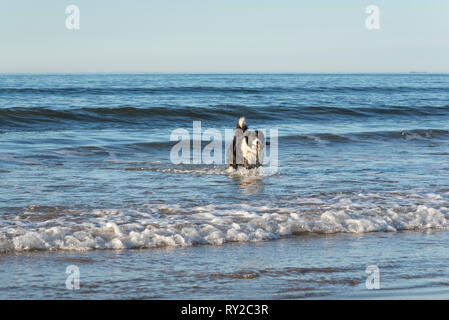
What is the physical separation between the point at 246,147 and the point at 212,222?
431cm

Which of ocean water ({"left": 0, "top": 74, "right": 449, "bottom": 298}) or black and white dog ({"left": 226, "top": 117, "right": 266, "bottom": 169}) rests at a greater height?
black and white dog ({"left": 226, "top": 117, "right": 266, "bottom": 169})

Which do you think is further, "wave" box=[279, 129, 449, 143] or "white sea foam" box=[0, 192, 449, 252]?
"wave" box=[279, 129, 449, 143]

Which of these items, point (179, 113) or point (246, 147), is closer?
point (246, 147)

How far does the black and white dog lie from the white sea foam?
2.56 meters

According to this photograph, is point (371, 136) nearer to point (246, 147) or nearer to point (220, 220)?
point (246, 147)

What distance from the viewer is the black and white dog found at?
1235cm

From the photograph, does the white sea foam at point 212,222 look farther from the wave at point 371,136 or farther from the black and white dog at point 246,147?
the wave at point 371,136

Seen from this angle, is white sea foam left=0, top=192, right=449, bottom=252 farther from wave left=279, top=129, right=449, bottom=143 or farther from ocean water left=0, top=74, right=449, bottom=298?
wave left=279, top=129, right=449, bottom=143

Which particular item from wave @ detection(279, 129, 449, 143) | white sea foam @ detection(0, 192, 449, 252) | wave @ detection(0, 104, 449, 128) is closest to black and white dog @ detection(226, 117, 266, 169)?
white sea foam @ detection(0, 192, 449, 252)

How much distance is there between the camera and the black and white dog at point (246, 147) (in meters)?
12.4

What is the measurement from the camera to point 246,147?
12.5 meters

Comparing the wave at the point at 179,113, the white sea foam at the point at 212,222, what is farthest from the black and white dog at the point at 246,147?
the wave at the point at 179,113

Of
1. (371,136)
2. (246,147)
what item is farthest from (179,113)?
(246,147)

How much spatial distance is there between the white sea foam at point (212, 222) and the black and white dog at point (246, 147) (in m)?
2.56
